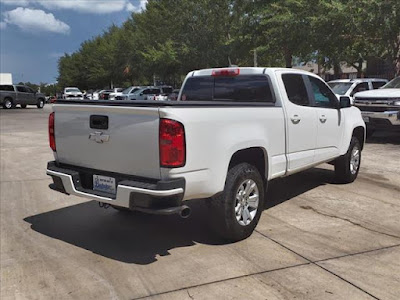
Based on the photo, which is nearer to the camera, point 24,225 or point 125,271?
point 125,271

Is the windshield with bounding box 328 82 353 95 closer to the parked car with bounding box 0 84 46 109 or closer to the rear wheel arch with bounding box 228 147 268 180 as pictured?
the rear wheel arch with bounding box 228 147 268 180

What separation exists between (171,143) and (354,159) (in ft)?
14.7

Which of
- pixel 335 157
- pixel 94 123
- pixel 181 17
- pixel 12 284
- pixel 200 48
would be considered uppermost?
pixel 181 17

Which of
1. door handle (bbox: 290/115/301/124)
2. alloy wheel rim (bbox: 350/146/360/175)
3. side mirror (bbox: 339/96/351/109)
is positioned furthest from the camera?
alloy wheel rim (bbox: 350/146/360/175)

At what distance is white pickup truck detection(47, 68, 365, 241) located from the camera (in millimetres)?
3832

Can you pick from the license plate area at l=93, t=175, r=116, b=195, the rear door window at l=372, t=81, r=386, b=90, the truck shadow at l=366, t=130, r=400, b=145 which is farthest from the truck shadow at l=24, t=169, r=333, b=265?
the rear door window at l=372, t=81, r=386, b=90

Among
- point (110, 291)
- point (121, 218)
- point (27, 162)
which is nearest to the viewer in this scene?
point (110, 291)

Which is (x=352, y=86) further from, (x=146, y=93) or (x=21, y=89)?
(x=21, y=89)

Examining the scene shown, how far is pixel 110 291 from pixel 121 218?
6.49 ft

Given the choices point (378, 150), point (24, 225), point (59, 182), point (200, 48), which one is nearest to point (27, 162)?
point (24, 225)

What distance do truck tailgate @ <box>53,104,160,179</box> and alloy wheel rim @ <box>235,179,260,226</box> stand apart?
3.62ft

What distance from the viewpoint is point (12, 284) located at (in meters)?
3.83

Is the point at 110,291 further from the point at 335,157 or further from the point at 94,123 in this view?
the point at 335,157

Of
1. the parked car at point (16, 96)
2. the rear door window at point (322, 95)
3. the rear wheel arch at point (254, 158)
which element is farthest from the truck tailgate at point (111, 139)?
the parked car at point (16, 96)
